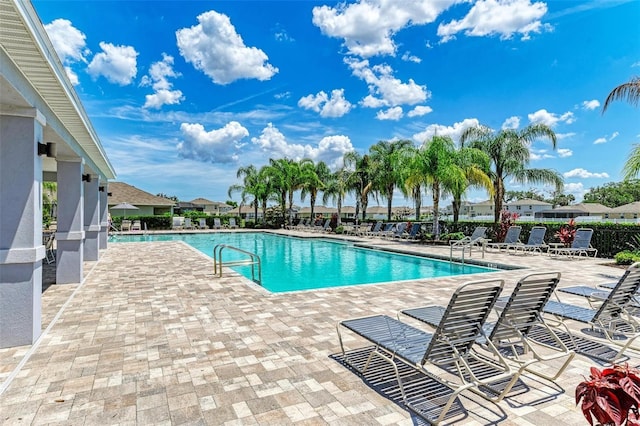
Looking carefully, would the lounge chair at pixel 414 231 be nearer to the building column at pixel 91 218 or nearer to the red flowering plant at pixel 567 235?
the red flowering plant at pixel 567 235

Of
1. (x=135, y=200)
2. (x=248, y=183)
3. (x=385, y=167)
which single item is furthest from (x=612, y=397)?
(x=135, y=200)

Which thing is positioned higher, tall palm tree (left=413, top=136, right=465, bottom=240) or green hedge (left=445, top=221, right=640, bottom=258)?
tall palm tree (left=413, top=136, right=465, bottom=240)

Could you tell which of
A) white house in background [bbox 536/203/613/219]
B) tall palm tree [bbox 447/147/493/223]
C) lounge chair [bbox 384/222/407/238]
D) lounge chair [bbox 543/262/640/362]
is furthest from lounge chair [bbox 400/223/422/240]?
white house in background [bbox 536/203/613/219]

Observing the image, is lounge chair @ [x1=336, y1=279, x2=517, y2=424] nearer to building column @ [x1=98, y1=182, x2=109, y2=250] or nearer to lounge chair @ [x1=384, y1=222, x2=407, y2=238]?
building column @ [x1=98, y1=182, x2=109, y2=250]

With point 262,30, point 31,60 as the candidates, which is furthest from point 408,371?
point 262,30

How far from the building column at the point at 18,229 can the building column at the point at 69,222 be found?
13.1ft

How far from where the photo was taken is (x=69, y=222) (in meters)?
8.45

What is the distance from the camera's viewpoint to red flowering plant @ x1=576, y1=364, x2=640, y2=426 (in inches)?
61.5

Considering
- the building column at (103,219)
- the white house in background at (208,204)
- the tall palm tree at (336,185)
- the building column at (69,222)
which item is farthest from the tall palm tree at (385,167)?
the white house in background at (208,204)

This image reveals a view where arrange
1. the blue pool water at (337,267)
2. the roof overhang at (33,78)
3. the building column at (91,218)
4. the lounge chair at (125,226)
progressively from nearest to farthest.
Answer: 1. the roof overhang at (33,78)
2. the blue pool water at (337,267)
3. the building column at (91,218)
4. the lounge chair at (125,226)

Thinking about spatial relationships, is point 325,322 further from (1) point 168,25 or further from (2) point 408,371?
(1) point 168,25

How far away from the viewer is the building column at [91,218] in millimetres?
11656

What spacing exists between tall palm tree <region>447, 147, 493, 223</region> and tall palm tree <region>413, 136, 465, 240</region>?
853 millimetres

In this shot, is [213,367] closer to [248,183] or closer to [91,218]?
[91,218]
